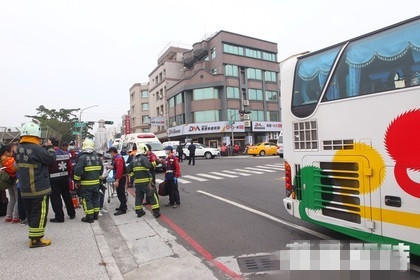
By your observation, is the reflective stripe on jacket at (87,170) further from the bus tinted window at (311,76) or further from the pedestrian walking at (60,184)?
the bus tinted window at (311,76)

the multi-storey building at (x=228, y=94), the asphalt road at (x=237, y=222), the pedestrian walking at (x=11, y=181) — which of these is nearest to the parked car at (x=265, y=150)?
the multi-storey building at (x=228, y=94)

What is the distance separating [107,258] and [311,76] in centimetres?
418

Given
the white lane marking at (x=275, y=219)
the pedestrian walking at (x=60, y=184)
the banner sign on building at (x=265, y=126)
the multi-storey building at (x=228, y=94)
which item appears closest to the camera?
the white lane marking at (x=275, y=219)

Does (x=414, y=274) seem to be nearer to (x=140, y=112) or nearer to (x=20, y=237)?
(x=20, y=237)

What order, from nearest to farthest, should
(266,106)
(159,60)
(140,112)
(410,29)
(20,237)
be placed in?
(410,29) < (20,237) < (266,106) < (159,60) < (140,112)

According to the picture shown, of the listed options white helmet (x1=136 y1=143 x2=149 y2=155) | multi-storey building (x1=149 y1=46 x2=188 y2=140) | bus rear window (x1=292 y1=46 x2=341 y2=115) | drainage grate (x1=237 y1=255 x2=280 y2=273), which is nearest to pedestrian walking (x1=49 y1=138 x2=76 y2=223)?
white helmet (x1=136 y1=143 x2=149 y2=155)

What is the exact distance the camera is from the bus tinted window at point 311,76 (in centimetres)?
491

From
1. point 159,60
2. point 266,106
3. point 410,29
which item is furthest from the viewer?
point 159,60

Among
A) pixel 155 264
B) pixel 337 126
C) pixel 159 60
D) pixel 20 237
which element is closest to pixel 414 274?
pixel 337 126

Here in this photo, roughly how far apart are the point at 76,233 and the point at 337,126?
4948 millimetres

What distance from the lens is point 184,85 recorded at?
48.4 metres

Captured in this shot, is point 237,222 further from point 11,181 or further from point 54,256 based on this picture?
point 11,181

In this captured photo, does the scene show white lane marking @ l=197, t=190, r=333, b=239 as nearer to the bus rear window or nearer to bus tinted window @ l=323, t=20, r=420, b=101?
the bus rear window

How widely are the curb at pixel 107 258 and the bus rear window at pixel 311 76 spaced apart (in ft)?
12.2
